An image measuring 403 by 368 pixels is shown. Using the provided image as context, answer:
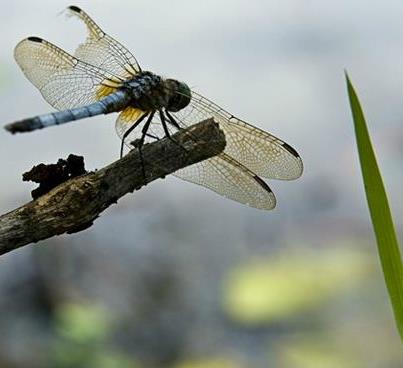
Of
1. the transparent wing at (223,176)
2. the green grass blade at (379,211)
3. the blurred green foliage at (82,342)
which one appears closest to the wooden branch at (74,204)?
the green grass blade at (379,211)

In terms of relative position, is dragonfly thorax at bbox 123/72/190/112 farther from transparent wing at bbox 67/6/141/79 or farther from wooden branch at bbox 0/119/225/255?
wooden branch at bbox 0/119/225/255

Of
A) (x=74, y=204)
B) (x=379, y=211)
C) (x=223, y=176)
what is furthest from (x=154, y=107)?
(x=379, y=211)

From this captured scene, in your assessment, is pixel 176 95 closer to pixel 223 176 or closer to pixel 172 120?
pixel 172 120

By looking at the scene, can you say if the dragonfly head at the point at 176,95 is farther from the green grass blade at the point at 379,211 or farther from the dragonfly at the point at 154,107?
the green grass blade at the point at 379,211

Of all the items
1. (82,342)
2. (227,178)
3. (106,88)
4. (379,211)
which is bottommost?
(379,211)

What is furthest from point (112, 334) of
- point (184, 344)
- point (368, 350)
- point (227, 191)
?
point (227, 191)

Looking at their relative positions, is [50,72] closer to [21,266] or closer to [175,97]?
[175,97]

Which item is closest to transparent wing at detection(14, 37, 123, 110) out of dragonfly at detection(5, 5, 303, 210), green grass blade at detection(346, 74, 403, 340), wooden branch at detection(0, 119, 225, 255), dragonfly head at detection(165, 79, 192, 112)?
dragonfly at detection(5, 5, 303, 210)
